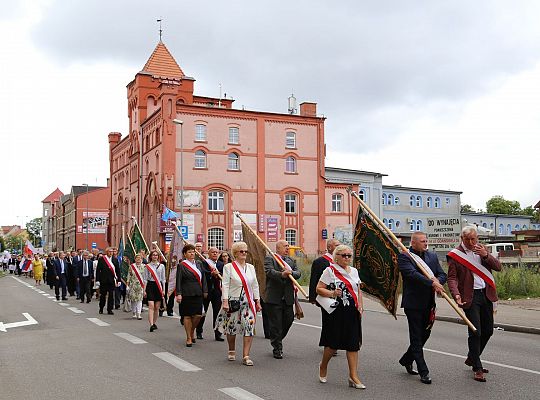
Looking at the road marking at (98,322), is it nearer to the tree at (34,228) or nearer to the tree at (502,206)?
the tree at (502,206)

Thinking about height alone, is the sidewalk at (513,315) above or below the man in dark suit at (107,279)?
below

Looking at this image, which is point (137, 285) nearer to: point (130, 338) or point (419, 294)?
point (130, 338)

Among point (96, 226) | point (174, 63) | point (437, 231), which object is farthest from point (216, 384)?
point (96, 226)

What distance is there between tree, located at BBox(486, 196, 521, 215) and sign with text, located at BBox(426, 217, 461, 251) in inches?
3583

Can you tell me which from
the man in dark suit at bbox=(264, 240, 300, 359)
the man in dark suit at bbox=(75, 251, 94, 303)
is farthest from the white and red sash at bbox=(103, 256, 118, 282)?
the man in dark suit at bbox=(264, 240, 300, 359)

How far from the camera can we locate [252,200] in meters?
58.2

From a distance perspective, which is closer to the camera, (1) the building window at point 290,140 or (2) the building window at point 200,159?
(2) the building window at point 200,159

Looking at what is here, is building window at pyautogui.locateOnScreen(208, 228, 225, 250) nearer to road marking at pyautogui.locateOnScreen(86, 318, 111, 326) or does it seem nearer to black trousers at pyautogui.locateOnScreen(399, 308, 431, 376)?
road marking at pyautogui.locateOnScreen(86, 318, 111, 326)

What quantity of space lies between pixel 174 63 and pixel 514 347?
60.4 metres

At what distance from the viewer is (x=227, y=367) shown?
958 cm

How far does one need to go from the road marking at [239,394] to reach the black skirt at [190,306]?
4.05 meters

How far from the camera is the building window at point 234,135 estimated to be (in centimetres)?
5803

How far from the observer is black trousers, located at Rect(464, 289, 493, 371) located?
8309 mm

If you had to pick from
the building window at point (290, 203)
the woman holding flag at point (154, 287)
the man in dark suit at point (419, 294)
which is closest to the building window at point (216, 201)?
the building window at point (290, 203)
